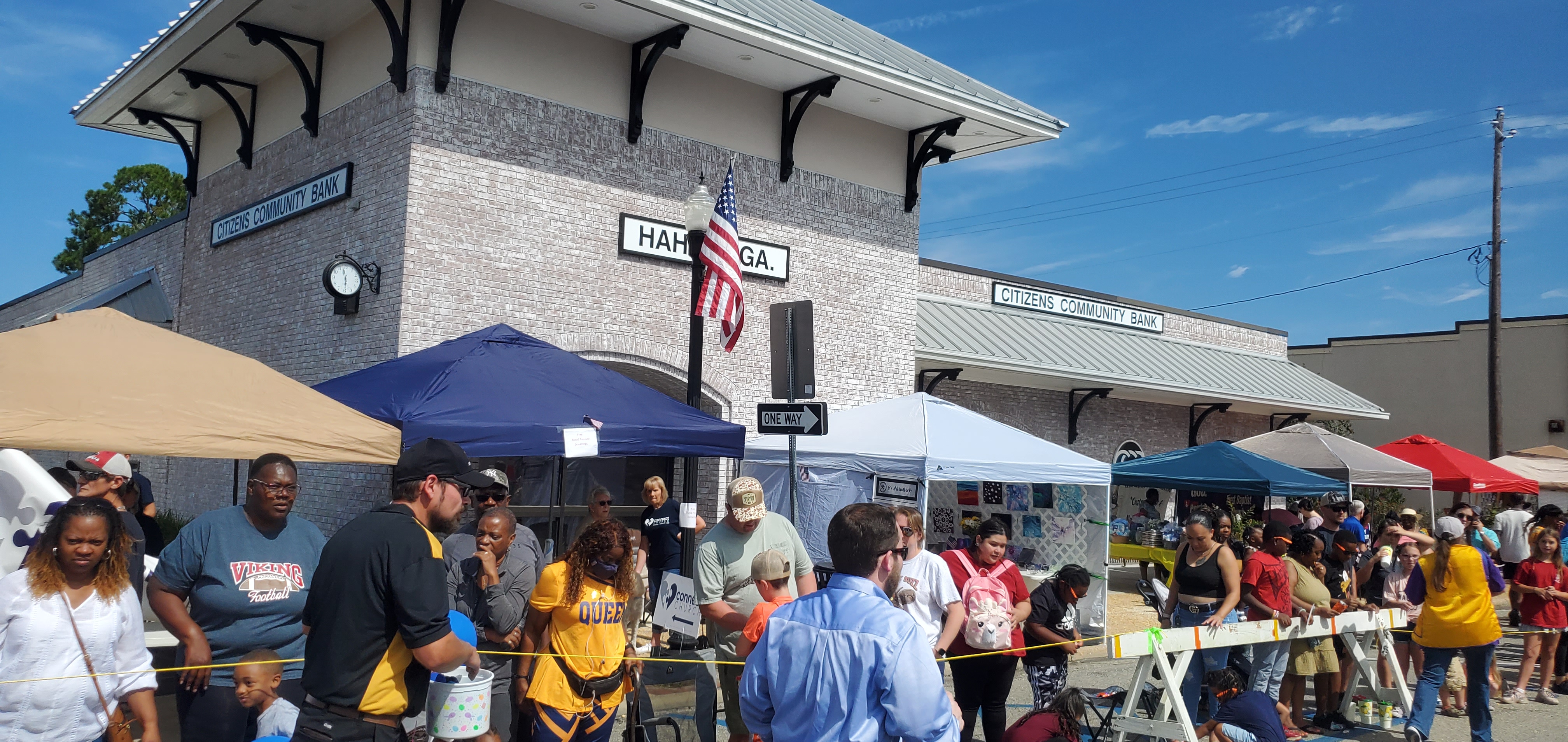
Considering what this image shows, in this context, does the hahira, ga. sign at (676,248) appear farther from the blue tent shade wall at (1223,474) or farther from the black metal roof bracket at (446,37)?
the blue tent shade wall at (1223,474)

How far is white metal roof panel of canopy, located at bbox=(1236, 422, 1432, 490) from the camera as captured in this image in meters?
15.8

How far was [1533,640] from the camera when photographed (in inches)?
395

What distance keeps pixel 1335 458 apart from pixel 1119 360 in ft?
13.6

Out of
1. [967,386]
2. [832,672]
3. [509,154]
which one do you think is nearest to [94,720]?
[832,672]

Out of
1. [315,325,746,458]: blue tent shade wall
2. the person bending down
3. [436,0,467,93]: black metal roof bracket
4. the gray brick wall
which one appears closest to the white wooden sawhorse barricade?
the person bending down

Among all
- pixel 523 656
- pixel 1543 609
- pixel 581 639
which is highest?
pixel 581 639

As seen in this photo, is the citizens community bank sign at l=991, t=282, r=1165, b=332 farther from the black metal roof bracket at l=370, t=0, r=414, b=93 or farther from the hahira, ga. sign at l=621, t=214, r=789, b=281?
the black metal roof bracket at l=370, t=0, r=414, b=93

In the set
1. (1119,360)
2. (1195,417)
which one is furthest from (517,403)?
(1195,417)

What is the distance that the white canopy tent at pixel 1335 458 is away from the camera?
1584cm

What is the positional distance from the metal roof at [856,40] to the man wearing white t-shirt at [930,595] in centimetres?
680

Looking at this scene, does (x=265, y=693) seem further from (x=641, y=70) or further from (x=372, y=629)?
(x=641, y=70)

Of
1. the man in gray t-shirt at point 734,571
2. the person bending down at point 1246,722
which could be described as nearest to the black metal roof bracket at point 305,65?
the man in gray t-shirt at point 734,571

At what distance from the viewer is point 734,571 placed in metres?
6.03

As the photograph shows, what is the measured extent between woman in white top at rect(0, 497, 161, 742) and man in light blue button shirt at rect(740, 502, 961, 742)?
254 centimetres
